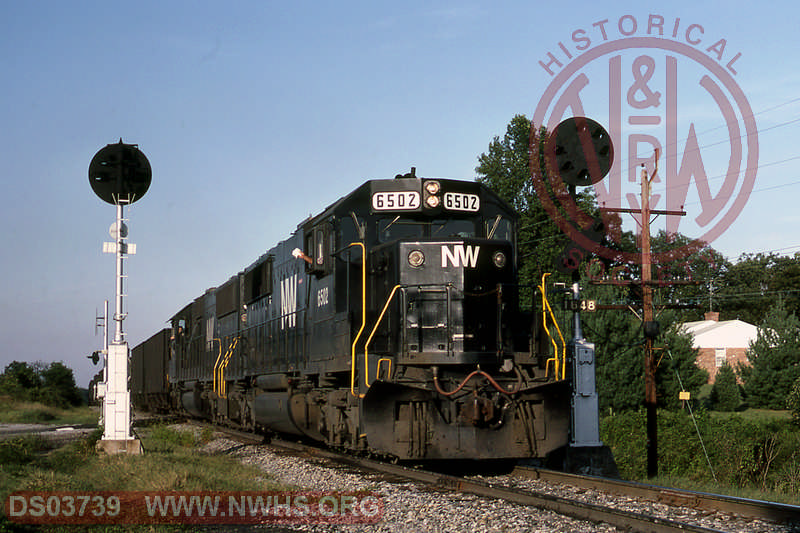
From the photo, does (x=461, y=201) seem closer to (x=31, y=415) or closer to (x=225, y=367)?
(x=225, y=367)

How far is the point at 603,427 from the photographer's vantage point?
34750 millimetres

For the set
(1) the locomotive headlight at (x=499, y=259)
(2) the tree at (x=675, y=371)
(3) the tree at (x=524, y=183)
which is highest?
(3) the tree at (x=524, y=183)

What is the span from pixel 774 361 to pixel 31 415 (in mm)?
46473

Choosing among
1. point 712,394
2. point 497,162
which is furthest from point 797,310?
point 497,162

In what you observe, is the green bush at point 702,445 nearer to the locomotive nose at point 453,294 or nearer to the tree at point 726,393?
the tree at point 726,393

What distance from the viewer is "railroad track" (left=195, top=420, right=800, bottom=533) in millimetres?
7055

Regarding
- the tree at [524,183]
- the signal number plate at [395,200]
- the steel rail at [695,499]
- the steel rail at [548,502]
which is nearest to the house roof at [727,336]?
the tree at [524,183]

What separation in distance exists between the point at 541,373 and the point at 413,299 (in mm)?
2012

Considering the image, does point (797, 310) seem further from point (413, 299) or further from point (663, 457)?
point (413, 299)

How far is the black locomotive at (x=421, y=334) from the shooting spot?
10.2 m

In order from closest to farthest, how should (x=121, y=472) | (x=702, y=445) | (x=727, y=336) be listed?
(x=121, y=472) → (x=702, y=445) → (x=727, y=336)

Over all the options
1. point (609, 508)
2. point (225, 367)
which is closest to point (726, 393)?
point (225, 367)

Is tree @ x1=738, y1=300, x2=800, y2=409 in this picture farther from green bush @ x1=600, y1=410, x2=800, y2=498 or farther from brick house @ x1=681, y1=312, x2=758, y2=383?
brick house @ x1=681, y1=312, x2=758, y2=383

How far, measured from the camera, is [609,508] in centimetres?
762
